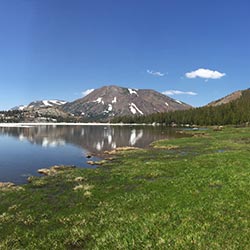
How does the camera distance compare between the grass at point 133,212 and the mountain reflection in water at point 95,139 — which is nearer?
the grass at point 133,212

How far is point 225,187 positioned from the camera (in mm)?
24750

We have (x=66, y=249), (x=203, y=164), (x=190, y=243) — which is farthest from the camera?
(x=203, y=164)

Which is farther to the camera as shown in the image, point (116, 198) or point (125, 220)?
point (116, 198)

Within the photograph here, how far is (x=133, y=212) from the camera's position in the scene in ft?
66.2

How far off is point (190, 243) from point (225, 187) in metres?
12.1

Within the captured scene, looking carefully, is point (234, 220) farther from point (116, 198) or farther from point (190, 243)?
point (116, 198)

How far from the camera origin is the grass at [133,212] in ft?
50.3

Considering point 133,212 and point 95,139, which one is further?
point 95,139

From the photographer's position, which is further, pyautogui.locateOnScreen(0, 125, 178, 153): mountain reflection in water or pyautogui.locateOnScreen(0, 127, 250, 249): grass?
pyautogui.locateOnScreen(0, 125, 178, 153): mountain reflection in water

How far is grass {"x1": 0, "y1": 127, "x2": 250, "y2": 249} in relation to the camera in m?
15.3

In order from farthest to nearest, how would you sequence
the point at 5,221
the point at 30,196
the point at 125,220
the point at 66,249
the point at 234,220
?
the point at 30,196, the point at 5,221, the point at 125,220, the point at 234,220, the point at 66,249

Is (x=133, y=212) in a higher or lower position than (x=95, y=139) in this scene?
higher

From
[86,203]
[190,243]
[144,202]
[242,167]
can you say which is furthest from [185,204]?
[242,167]

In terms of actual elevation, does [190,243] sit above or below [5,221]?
above
